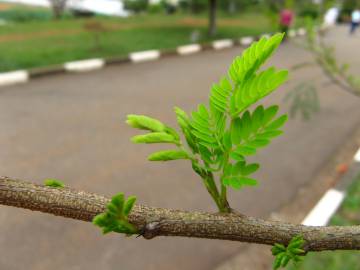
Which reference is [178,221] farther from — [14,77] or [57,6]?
[57,6]

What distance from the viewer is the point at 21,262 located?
4.01 m

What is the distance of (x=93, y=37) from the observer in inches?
532

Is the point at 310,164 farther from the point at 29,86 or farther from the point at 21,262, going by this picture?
the point at 29,86

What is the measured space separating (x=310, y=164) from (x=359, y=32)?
1799 cm

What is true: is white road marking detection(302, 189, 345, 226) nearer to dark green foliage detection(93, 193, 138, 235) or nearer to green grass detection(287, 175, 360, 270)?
green grass detection(287, 175, 360, 270)

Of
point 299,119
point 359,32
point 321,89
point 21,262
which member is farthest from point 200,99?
point 359,32

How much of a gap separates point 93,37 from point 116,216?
13.6 meters

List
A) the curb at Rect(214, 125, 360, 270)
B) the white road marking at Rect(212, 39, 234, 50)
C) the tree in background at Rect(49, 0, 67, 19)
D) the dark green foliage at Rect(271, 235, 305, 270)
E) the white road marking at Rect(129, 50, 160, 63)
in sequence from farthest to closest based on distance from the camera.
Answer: the tree in background at Rect(49, 0, 67, 19), the white road marking at Rect(212, 39, 234, 50), the white road marking at Rect(129, 50, 160, 63), the curb at Rect(214, 125, 360, 270), the dark green foliage at Rect(271, 235, 305, 270)

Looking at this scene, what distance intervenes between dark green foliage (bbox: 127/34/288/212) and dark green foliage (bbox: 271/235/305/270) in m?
0.09

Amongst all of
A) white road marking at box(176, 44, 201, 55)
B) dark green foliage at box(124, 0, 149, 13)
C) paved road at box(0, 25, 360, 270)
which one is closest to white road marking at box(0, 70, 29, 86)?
paved road at box(0, 25, 360, 270)

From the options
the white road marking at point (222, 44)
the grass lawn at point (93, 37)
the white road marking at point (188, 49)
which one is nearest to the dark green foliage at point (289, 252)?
the grass lawn at point (93, 37)

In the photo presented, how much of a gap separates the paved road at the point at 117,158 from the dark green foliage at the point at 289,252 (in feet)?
11.7

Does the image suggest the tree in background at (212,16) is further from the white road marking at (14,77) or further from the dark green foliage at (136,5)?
the dark green foliage at (136,5)

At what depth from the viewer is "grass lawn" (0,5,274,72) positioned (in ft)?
35.4
